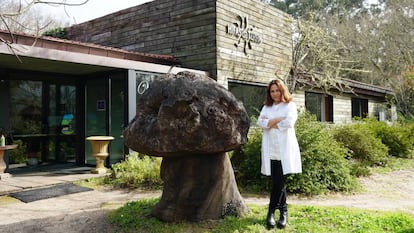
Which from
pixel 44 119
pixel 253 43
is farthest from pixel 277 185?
pixel 253 43

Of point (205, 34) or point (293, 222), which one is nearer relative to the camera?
point (293, 222)

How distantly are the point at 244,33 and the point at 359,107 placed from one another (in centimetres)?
1194

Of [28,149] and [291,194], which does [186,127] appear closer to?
[291,194]

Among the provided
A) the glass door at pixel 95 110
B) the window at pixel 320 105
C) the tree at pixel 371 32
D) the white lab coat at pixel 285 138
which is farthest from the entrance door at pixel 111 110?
the tree at pixel 371 32

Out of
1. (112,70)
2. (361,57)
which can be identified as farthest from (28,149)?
(361,57)

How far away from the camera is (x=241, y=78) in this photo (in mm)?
10617

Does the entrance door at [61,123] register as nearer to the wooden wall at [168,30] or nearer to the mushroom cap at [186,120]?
the wooden wall at [168,30]

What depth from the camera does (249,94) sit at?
1128 centimetres

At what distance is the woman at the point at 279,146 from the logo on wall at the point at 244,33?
6620 millimetres

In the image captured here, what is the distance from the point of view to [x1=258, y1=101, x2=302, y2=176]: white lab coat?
367 cm

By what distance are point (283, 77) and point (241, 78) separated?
2.69 metres

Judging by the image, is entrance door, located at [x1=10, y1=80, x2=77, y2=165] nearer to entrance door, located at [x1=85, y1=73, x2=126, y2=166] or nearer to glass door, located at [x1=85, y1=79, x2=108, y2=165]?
glass door, located at [x1=85, y1=79, x2=108, y2=165]

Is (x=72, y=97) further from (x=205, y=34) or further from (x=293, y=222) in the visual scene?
(x=293, y=222)

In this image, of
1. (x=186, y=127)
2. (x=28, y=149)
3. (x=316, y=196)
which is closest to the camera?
(x=186, y=127)
